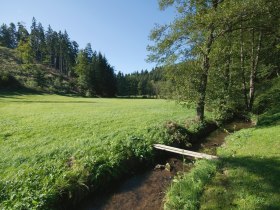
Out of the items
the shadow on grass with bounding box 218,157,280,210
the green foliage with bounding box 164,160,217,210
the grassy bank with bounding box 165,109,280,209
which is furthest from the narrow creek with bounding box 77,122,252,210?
the shadow on grass with bounding box 218,157,280,210

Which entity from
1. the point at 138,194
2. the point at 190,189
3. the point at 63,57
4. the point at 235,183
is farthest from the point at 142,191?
the point at 63,57

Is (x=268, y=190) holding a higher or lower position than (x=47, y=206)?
higher

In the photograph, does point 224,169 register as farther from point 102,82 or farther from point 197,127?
point 102,82

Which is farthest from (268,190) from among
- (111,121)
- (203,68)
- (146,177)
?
(111,121)

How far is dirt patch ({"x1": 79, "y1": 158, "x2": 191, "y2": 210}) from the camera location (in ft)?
29.9

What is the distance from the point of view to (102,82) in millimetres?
84375

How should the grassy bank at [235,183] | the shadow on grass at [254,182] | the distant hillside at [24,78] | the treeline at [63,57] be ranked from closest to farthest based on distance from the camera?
the shadow on grass at [254,182], the grassy bank at [235,183], the distant hillside at [24,78], the treeline at [63,57]

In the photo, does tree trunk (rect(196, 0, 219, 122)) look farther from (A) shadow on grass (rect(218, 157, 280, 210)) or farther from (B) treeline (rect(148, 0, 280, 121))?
(A) shadow on grass (rect(218, 157, 280, 210))

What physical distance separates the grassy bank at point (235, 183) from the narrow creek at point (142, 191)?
722mm

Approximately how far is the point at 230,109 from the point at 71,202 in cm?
1876

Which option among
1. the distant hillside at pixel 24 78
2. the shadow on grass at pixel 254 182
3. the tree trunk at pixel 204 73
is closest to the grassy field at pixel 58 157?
the tree trunk at pixel 204 73

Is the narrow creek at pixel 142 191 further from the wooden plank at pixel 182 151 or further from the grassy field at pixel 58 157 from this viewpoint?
the grassy field at pixel 58 157

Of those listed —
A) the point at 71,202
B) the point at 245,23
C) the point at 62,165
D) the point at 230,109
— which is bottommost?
the point at 71,202

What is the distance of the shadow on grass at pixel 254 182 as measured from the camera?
24.5 ft
